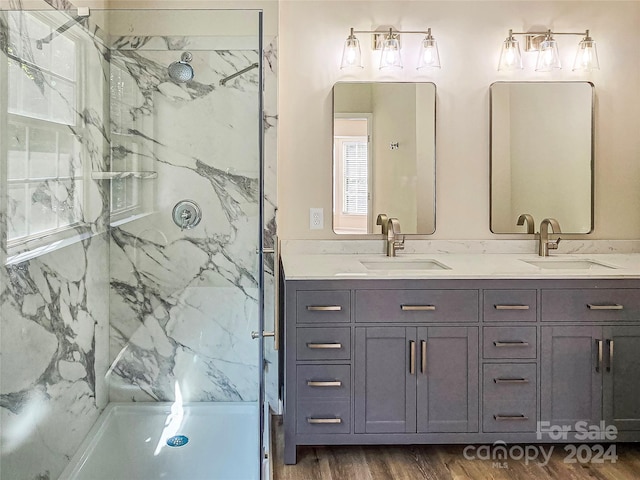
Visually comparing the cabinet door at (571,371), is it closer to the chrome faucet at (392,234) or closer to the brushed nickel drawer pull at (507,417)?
the brushed nickel drawer pull at (507,417)

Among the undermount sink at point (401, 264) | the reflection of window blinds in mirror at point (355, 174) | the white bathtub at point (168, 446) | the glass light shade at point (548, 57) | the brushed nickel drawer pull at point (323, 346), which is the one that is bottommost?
the white bathtub at point (168, 446)

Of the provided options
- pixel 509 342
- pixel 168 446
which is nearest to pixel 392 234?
pixel 509 342

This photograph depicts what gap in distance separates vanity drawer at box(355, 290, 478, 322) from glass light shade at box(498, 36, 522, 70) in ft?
4.28

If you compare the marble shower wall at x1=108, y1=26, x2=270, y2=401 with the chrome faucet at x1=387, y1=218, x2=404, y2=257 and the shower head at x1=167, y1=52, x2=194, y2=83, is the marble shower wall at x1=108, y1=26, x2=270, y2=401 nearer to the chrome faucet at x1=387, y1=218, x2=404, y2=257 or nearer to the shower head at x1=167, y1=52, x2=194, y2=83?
the shower head at x1=167, y1=52, x2=194, y2=83

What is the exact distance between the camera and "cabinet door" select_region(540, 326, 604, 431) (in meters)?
2.50

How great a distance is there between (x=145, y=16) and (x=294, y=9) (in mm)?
918

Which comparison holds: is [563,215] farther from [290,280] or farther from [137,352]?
[137,352]

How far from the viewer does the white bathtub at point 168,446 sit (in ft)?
7.13

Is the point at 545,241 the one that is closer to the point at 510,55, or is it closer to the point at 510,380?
the point at 510,380

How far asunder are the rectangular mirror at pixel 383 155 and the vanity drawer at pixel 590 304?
80 centimetres

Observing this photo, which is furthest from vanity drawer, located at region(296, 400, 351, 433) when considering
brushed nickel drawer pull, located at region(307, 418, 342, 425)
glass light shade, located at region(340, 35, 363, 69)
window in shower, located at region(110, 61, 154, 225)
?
glass light shade, located at region(340, 35, 363, 69)

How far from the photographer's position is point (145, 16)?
2.34 metres

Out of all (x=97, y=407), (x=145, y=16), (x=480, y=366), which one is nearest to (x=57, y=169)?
(x=145, y=16)

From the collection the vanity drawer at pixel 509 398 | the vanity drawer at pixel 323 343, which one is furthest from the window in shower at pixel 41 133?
the vanity drawer at pixel 509 398
